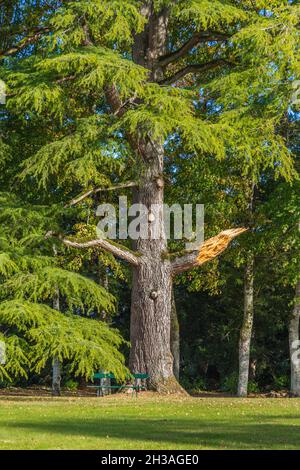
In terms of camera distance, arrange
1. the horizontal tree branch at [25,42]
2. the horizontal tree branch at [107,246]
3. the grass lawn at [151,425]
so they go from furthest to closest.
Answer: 1. the horizontal tree branch at [25,42]
2. the horizontal tree branch at [107,246]
3. the grass lawn at [151,425]

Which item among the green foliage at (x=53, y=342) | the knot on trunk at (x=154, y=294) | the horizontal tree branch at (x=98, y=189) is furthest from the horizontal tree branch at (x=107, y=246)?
the green foliage at (x=53, y=342)

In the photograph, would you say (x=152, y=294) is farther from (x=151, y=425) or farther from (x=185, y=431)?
(x=185, y=431)

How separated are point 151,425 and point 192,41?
14164mm

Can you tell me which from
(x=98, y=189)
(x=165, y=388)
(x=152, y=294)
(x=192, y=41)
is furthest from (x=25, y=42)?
(x=165, y=388)

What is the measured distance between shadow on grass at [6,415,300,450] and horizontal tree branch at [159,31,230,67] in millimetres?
12058

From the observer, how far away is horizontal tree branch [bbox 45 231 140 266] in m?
23.8

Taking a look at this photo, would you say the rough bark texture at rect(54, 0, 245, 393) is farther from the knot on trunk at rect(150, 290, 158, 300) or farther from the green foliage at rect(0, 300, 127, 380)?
the green foliage at rect(0, 300, 127, 380)

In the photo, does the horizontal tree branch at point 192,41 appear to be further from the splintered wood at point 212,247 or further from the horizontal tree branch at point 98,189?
the splintered wood at point 212,247

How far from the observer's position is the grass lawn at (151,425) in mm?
11695

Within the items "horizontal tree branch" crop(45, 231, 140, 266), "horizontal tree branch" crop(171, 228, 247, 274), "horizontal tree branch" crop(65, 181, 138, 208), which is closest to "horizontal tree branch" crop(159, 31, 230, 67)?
"horizontal tree branch" crop(65, 181, 138, 208)

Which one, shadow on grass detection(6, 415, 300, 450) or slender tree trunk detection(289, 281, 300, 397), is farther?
slender tree trunk detection(289, 281, 300, 397)

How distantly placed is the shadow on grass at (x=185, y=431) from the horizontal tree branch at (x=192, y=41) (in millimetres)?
12058
